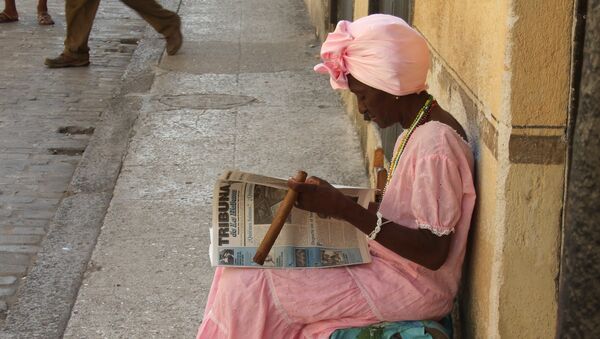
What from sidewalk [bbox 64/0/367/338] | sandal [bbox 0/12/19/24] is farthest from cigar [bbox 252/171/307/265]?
sandal [bbox 0/12/19/24]

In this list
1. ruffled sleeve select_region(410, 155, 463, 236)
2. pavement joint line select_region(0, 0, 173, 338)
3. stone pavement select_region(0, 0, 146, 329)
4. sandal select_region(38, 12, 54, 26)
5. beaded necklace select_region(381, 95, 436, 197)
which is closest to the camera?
ruffled sleeve select_region(410, 155, 463, 236)

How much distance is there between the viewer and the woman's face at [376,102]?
306cm

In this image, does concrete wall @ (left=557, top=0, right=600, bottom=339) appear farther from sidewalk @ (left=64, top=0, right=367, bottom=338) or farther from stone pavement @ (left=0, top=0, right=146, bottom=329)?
stone pavement @ (left=0, top=0, right=146, bottom=329)

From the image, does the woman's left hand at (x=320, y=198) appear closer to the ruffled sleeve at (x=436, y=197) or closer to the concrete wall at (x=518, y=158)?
the ruffled sleeve at (x=436, y=197)

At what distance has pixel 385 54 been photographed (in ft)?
9.75

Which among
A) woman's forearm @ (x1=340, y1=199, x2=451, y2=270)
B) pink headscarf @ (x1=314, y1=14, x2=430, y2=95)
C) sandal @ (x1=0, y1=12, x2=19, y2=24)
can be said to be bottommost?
sandal @ (x1=0, y1=12, x2=19, y2=24)

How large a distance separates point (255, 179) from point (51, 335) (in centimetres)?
164

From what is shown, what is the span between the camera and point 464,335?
3.27 meters

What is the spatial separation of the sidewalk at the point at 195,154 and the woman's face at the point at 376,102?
58.0 inches

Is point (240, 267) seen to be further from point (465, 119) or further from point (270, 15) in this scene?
point (270, 15)

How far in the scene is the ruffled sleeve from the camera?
111 inches

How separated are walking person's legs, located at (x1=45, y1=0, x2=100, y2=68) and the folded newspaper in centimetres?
640

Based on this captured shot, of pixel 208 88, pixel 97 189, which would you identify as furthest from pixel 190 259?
pixel 208 88

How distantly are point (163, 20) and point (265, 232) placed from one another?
6.43 meters
